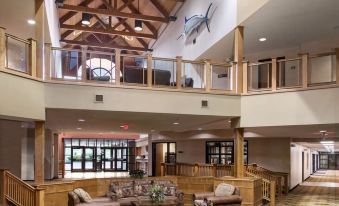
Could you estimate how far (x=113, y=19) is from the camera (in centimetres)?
2064

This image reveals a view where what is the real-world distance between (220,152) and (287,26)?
30.6ft

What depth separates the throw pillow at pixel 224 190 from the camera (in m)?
10.3

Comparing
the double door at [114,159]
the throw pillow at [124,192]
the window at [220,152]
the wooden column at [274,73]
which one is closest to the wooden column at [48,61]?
the throw pillow at [124,192]

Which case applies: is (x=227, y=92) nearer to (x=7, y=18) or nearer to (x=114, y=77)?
(x=114, y=77)

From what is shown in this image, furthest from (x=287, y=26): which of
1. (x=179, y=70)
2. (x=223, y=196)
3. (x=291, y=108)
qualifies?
(x=223, y=196)

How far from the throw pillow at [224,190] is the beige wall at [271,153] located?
699 centimetres

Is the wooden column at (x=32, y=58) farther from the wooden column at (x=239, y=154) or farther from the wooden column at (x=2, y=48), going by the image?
the wooden column at (x=239, y=154)

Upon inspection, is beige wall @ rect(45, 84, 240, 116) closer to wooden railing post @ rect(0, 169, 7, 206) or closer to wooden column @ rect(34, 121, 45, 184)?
wooden column @ rect(34, 121, 45, 184)

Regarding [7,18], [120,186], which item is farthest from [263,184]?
[7,18]

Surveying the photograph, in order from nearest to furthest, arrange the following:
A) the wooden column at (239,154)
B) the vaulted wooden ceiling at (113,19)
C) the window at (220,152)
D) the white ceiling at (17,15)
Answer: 1. the white ceiling at (17,15)
2. the wooden column at (239,154)
3. the vaulted wooden ceiling at (113,19)
4. the window at (220,152)

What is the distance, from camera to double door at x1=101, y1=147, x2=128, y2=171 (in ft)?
84.5

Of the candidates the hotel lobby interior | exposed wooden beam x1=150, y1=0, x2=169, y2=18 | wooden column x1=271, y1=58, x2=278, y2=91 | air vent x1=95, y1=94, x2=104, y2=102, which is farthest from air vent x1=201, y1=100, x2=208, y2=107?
exposed wooden beam x1=150, y1=0, x2=169, y2=18

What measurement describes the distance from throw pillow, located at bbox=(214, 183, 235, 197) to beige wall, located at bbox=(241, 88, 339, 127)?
6.03 feet

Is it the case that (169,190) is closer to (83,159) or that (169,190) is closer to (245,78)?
(245,78)
